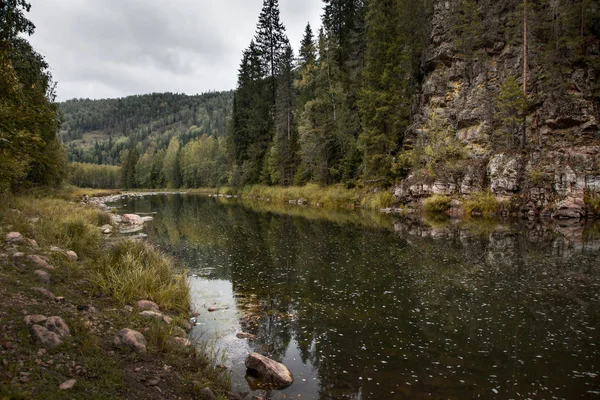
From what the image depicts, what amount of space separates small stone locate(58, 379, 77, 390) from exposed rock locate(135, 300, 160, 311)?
4.36 metres

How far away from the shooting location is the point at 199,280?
13594 millimetres

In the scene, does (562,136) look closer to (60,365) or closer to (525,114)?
(525,114)

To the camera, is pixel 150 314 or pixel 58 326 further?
pixel 150 314

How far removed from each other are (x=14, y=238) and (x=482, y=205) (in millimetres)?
31588

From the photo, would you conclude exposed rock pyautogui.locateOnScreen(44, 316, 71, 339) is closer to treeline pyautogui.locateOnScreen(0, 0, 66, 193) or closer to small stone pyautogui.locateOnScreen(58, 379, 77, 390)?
small stone pyautogui.locateOnScreen(58, 379, 77, 390)

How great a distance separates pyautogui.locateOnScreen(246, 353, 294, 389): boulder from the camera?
669cm

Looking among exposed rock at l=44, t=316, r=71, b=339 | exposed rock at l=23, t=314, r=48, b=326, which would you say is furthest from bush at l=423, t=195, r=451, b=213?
exposed rock at l=23, t=314, r=48, b=326

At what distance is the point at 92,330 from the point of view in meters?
6.15

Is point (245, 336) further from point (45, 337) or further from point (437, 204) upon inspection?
point (437, 204)

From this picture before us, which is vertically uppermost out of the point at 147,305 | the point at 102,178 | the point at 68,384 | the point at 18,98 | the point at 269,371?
the point at 102,178

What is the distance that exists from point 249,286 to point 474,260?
32.3ft

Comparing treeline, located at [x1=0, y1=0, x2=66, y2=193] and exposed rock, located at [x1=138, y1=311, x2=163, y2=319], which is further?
treeline, located at [x1=0, y1=0, x2=66, y2=193]

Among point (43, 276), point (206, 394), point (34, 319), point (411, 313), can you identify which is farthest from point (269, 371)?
point (43, 276)

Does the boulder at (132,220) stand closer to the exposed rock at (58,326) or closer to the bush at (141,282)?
the bush at (141,282)
